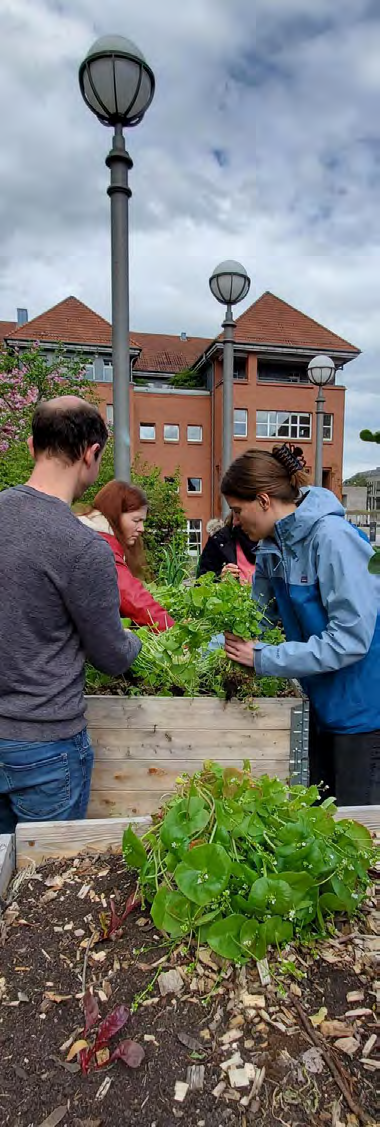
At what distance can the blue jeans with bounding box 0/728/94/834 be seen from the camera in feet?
5.43

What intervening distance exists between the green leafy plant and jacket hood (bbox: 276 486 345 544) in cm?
92

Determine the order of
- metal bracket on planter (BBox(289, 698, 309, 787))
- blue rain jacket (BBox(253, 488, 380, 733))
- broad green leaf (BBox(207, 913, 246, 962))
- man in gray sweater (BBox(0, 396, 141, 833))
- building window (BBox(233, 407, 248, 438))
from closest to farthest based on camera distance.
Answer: broad green leaf (BBox(207, 913, 246, 962)) < man in gray sweater (BBox(0, 396, 141, 833)) < blue rain jacket (BBox(253, 488, 380, 733)) < metal bracket on planter (BBox(289, 698, 309, 787)) < building window (BBox(233, 407, 248, 438))

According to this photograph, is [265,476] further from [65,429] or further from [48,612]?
[48,612]

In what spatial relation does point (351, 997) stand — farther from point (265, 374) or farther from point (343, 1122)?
point (265, 374)

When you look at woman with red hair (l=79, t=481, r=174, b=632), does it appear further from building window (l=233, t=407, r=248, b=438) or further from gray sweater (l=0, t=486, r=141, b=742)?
building window (l=233, t=407, r=248, b=438)

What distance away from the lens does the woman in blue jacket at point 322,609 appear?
1.92 metres

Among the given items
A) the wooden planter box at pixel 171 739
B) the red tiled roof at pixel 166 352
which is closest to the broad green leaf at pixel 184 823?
the wooden planter box at pixel 171 739

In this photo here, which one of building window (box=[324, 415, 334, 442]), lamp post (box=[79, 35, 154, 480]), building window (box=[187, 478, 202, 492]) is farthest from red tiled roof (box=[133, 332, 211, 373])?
lamp post (box=[79, 35, 154, 480])

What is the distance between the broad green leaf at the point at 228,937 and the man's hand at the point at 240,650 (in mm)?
1023

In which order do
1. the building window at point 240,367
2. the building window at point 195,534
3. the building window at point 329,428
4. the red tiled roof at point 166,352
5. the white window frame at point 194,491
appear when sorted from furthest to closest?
the red tiled roof at point 166,352, the white window frame at point 194,491, the building window at point 195,534, the building window at point 329,428, the building window at point 240,367

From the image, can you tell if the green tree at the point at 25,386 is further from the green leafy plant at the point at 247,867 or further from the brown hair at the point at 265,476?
the green leafy plant at the point at 247,867

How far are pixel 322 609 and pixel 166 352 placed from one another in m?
39.5

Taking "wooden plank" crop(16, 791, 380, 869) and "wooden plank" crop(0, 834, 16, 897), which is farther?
"wooden plank" crop(16, 791, 380, 869)

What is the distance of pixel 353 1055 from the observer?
923 mm
